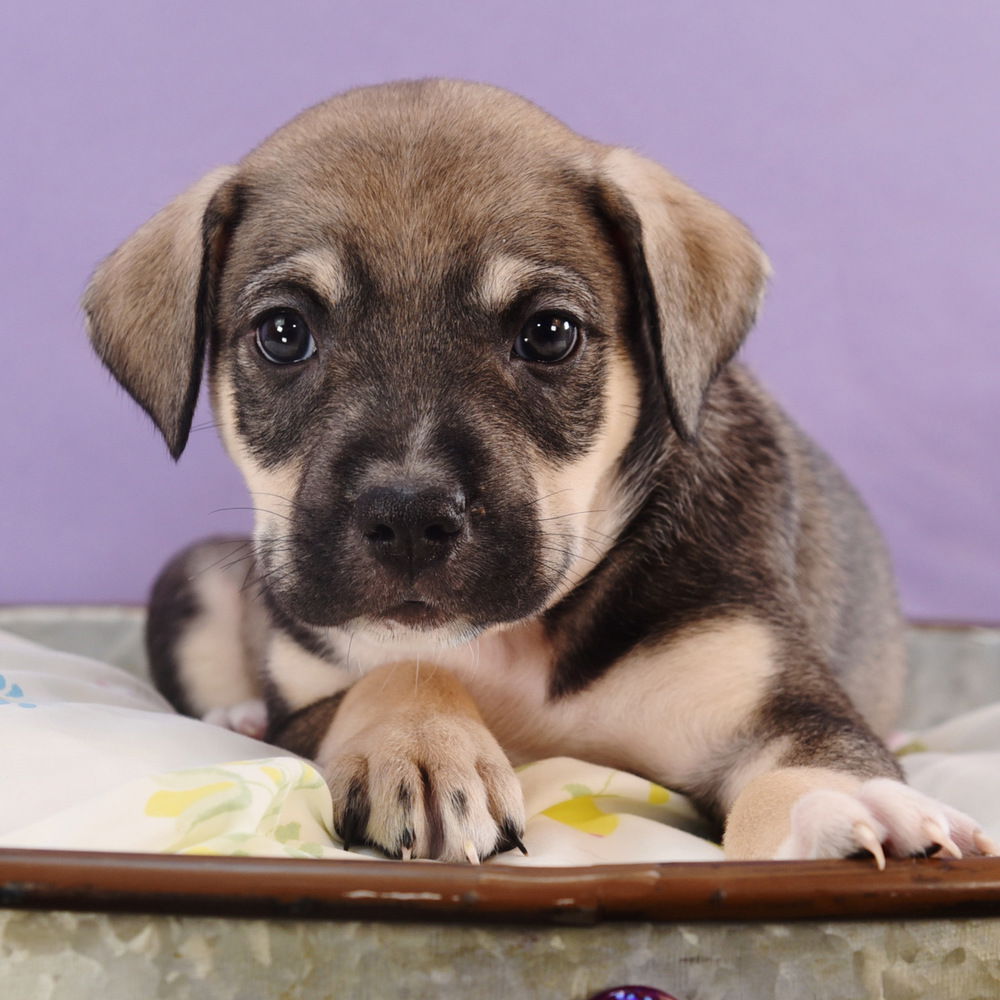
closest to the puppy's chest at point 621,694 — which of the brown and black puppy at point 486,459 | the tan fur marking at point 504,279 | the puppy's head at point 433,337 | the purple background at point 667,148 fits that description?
the brown and black puppy at point 486,459

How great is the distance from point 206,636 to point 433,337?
1.93 meters

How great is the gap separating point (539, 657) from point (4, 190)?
3.89 m

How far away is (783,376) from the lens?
19.8ft

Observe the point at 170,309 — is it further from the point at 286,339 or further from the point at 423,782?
the point at 423,782

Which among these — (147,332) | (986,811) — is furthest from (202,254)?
(986,811)

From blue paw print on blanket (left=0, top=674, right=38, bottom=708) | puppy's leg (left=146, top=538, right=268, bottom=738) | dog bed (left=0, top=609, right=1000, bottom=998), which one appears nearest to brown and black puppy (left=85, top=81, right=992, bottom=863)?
dog bed (left=0, top=609, right=1000, bottom=998)

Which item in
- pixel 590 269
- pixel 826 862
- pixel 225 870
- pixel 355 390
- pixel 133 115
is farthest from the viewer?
pixel 133 115

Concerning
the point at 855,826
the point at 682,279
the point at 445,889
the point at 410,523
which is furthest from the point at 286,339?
the point at 855,826

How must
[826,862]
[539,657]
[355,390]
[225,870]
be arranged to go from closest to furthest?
[225,870]
[826,862]
[355,390]
[539,657]

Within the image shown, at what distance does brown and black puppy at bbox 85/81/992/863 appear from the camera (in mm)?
2533

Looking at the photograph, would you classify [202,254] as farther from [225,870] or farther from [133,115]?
[133,115]

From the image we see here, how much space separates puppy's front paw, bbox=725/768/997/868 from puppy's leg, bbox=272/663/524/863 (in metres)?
0.44

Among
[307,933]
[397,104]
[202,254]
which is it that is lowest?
[307,933]

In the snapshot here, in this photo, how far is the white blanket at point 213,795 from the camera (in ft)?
7.11
